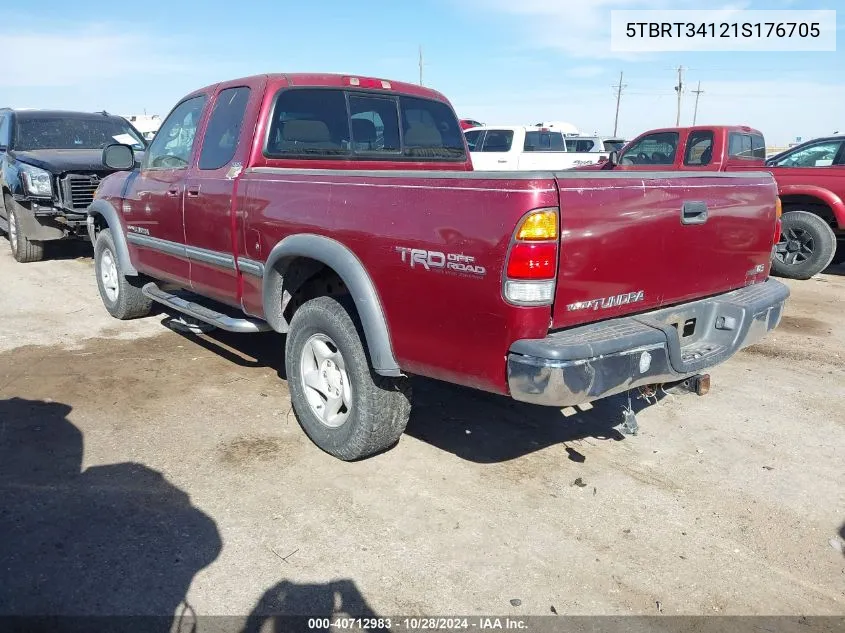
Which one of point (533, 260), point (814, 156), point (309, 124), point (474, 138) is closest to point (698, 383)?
point (533, 260)

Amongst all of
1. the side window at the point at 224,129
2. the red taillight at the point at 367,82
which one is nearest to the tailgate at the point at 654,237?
the red taillight at the point at 367,82

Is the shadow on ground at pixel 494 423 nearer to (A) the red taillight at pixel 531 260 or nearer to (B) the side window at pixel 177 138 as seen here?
(A) the red taillight at pixel 531 260

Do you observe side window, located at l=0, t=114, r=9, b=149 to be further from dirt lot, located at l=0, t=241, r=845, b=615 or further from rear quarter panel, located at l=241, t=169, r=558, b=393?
rear quarter panel, located at l=241, t=169, r=558, b=393

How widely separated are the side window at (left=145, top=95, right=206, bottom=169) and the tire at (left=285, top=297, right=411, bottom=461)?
1733mm

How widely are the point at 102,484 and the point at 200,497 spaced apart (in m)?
0.53

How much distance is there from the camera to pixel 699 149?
1009 cm

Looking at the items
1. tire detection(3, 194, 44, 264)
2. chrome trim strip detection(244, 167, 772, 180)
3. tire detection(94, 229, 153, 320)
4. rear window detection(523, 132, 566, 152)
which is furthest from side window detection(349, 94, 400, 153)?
rear window detection(523, 132, 566, 152)

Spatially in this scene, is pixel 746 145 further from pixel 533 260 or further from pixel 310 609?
pixel 310 609

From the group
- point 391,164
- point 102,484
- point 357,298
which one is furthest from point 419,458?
point 391,164

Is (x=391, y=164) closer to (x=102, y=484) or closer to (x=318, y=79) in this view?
(x=318, y=79)

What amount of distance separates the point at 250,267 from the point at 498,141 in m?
13.6

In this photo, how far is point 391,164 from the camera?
14.6ft

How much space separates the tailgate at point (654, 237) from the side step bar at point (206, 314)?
207 centimetres

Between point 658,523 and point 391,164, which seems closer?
point 658,523
